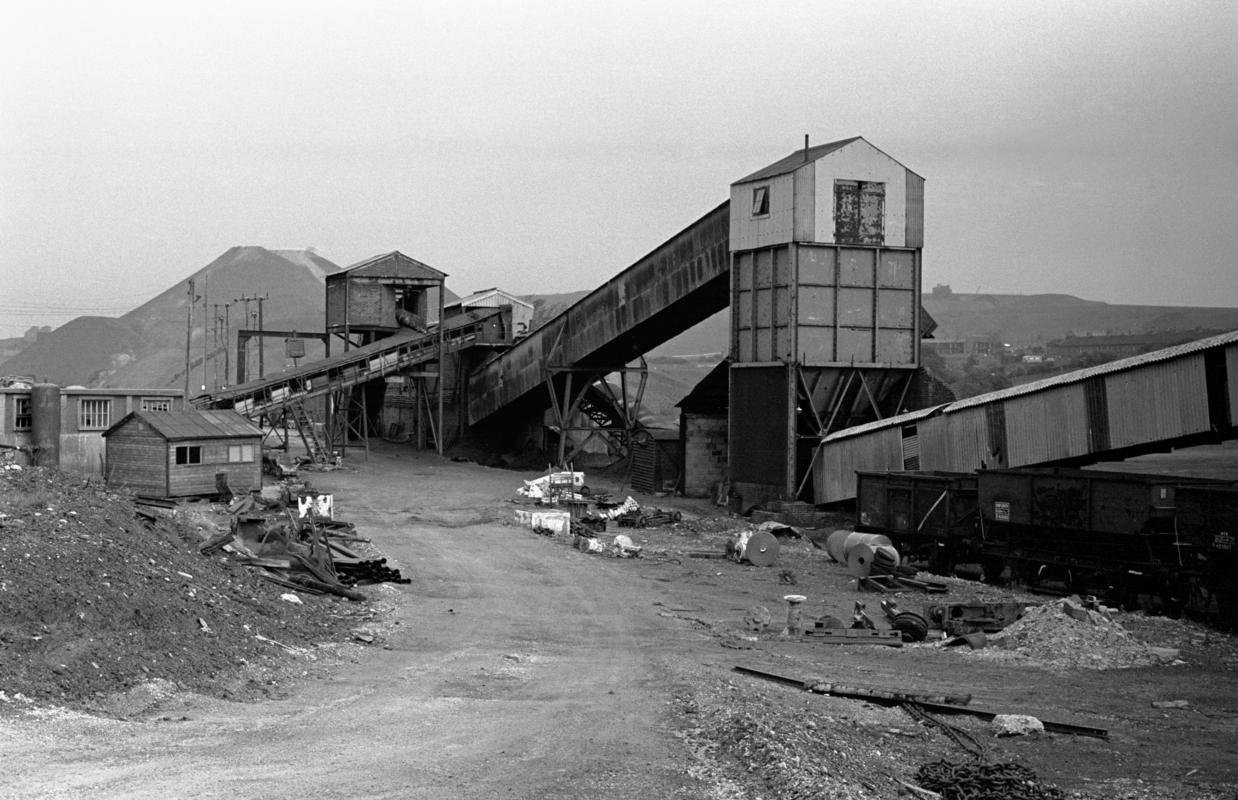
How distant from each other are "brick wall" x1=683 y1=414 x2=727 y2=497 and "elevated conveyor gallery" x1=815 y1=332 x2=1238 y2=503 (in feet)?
28.4

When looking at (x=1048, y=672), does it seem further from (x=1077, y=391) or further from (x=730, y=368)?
(x=730, y=368)

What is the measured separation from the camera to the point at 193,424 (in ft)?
124

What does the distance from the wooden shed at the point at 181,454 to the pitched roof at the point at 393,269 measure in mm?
20234

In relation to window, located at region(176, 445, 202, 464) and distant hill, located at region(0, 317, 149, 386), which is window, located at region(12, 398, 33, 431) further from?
distant hill, located at region(0, 317, 149, 386)

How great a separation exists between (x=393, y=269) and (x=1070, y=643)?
45.8 metres

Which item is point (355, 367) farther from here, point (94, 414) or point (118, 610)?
point (118, 610)

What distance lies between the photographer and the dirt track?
10727mm

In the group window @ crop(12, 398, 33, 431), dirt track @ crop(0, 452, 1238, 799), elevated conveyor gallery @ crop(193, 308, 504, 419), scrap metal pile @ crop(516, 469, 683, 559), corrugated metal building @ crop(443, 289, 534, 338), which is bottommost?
dirt track @ crop(0, 452, 1238, 799)

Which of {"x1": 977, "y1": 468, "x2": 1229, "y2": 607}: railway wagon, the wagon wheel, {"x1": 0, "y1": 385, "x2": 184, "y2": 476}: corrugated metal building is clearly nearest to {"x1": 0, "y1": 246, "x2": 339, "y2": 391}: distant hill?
{"x1": 0, "y1": 385, "x2": 184, "y2": 476}: corrugated metal building

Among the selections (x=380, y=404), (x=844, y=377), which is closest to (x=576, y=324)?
(x=844, y=377)

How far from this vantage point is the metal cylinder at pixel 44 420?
38.5m

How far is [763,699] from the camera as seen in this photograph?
13766 millimetres

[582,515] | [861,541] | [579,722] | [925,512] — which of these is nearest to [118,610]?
[579,722]

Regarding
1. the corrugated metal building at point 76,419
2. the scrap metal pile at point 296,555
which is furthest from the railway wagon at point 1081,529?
the corrugated metal building at point 76,419
